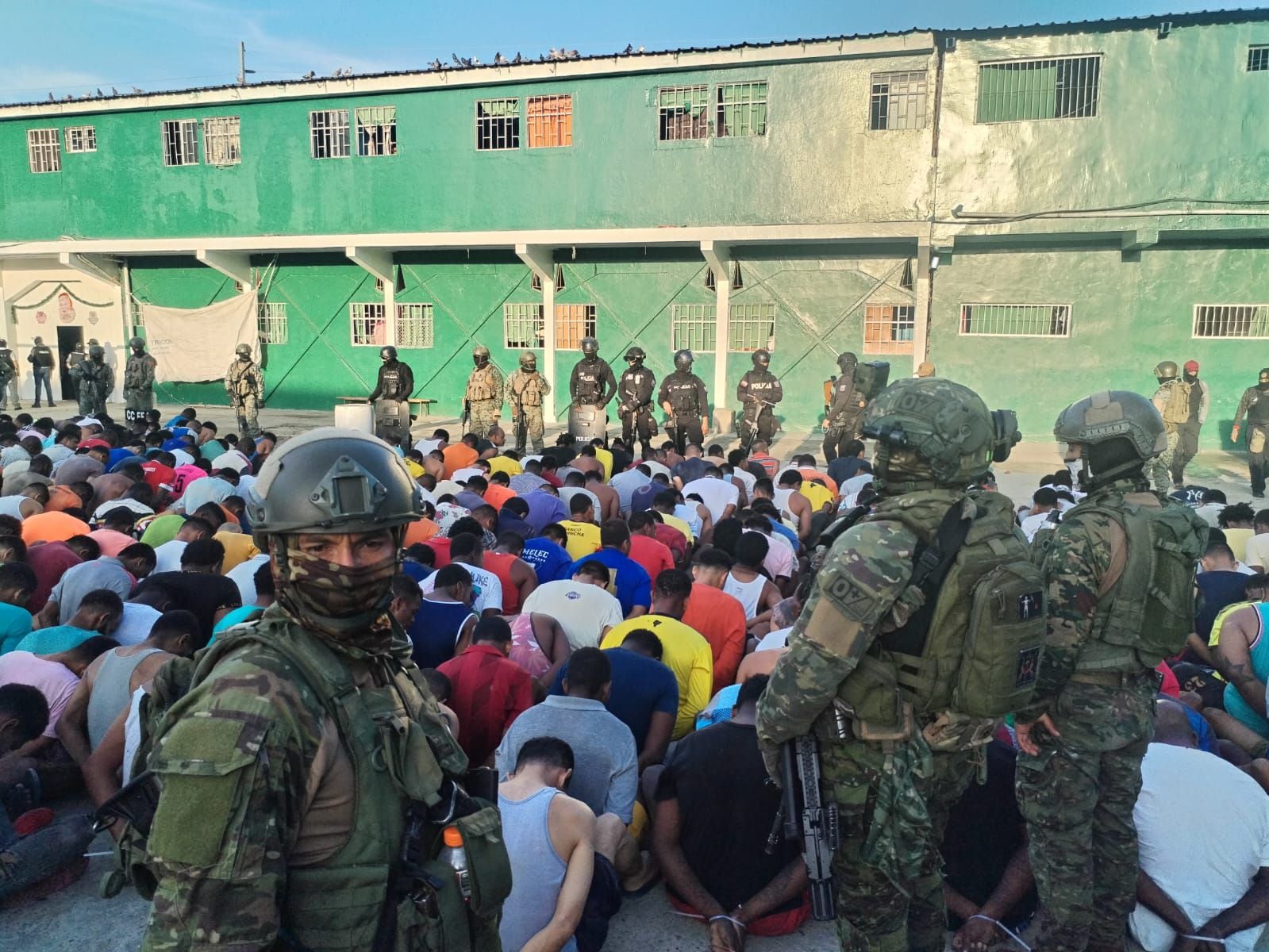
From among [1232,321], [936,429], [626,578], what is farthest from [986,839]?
[1232,321]

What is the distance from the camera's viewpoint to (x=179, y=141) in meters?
19.4

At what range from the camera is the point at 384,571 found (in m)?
1.79

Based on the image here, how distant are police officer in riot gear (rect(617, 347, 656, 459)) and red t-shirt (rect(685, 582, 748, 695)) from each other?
27.4 feet

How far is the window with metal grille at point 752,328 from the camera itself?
54.8ft

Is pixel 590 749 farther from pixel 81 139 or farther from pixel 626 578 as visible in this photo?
pixel 81 139

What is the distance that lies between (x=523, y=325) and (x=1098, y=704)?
16123mm

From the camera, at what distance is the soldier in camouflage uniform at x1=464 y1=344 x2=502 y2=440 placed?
14.1 meters

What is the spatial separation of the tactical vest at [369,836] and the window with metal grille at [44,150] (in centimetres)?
2319

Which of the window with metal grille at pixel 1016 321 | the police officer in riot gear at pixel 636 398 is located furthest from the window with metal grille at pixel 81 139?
the window with metal grille at pixel 1016 321

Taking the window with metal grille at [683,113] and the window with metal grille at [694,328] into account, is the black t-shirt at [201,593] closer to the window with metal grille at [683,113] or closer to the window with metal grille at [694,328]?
the window with metal grille at [694,328]

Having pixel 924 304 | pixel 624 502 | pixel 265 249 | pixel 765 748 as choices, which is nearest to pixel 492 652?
pixel 765 748

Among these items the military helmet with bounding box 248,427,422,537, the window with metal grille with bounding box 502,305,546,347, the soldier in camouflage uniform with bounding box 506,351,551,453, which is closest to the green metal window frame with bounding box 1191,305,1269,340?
the soldier in camouflage uniform with bounding box 506,351,551,453

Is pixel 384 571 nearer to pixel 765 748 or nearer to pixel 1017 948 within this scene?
pixel 765 748

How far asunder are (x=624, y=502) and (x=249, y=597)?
12.9 feet
